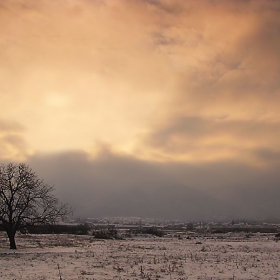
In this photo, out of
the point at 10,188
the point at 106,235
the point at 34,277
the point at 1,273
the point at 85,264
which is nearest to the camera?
the point at 34,277

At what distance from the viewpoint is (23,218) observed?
35.3m

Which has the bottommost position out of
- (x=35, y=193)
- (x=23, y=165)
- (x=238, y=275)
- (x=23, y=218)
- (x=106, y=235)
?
(x=106, y=235)

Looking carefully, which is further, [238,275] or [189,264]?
[189,264]

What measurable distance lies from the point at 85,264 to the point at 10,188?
15567 mm

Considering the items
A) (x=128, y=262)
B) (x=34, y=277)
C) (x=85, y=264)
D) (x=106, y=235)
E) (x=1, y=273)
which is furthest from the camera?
(x=106, y=235)

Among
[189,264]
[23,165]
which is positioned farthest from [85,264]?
[23,165]

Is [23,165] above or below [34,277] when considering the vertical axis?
above

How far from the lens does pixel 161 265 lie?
24016mm

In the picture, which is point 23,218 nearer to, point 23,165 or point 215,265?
point 23,165

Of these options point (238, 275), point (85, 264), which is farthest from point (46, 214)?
point (238, 275)

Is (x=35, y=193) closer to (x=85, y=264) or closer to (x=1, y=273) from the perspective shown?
(x=85, y=264)

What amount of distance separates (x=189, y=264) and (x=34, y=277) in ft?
39.9

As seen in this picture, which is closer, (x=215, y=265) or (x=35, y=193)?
(x=215, y=265)

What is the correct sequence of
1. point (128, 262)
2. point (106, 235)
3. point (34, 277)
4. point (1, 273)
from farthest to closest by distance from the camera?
point (106, 235), point (128, 262), point (1, 273), point (34, 277)
